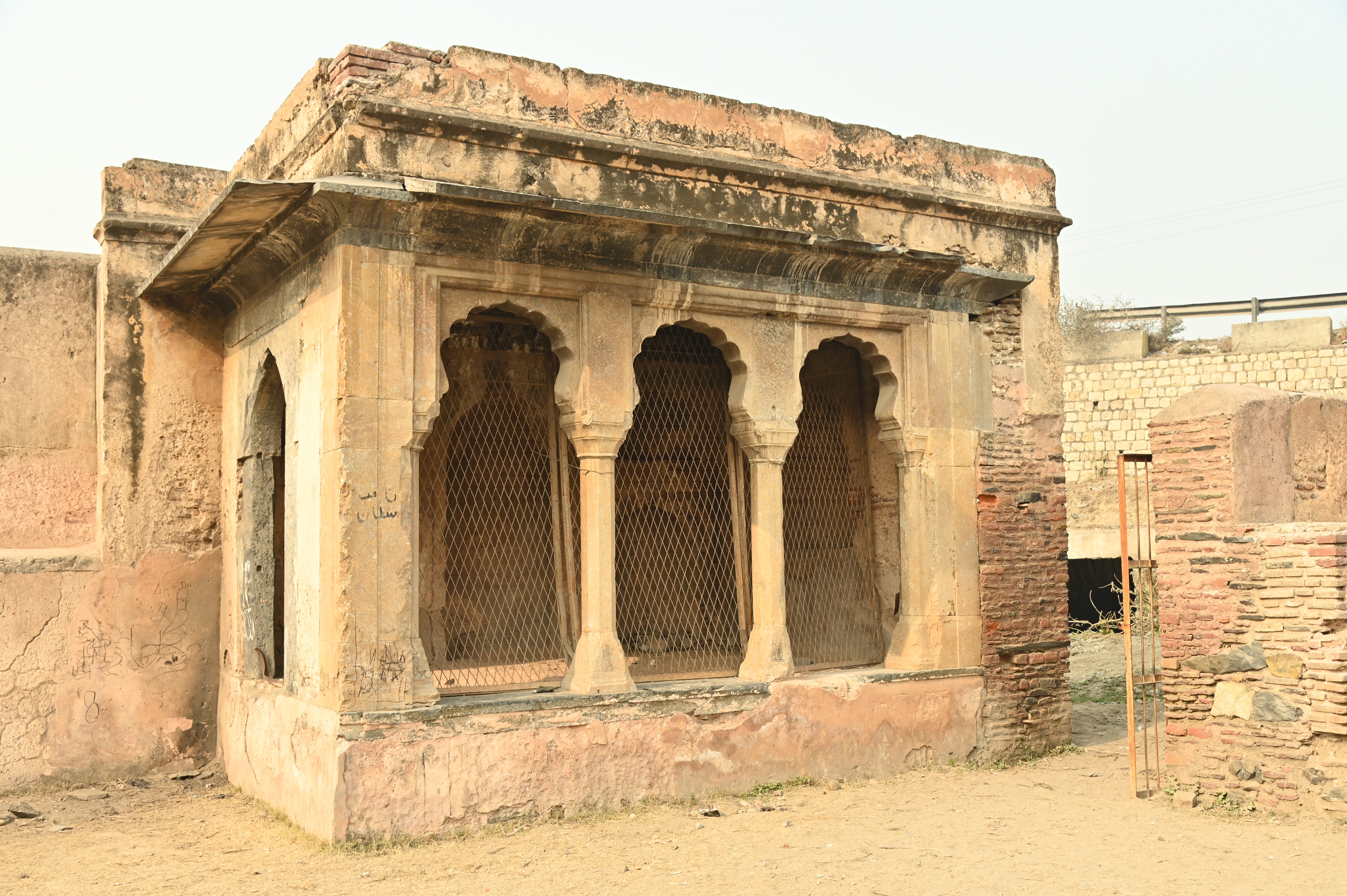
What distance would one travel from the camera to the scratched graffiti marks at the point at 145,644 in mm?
7648

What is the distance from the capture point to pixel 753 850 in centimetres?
595

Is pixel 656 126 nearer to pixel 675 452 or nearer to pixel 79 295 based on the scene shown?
pixel 675 452

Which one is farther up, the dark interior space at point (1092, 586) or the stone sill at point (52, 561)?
the stone sill at point (52, 561)

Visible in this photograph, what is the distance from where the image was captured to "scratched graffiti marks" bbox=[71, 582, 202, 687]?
765cm

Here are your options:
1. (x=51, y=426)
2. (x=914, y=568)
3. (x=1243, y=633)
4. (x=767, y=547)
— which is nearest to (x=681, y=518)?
(x=767, y=547)

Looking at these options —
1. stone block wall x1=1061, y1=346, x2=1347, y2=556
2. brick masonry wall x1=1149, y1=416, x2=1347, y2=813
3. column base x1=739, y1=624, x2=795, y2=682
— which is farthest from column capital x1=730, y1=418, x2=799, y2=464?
stone block wall x1=1061, y1=346, x2=1347, y2=556

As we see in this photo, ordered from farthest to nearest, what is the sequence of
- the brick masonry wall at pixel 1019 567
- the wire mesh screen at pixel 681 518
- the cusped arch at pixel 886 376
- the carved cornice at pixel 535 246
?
the wire mesh screen at pixel 681 518 → the brick masonry wall at pixel 1019 567 → the cusped arch at pixel 886 376 → the carved cornice at pixel 535 246

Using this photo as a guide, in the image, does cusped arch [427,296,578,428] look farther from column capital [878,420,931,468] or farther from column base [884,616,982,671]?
column base [884,616,982,671]

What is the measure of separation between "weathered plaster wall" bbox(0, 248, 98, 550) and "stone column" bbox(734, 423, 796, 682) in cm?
449

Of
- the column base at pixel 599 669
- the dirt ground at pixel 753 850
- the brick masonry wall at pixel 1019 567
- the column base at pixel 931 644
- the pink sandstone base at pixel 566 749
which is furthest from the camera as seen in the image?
the brick masonry wall at pixel 1019 567

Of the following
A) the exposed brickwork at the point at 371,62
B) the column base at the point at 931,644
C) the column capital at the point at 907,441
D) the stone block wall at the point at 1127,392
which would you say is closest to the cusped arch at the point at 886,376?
the column capital at the point at 907,441

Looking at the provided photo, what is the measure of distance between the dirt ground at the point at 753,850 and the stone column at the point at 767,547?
85 cm

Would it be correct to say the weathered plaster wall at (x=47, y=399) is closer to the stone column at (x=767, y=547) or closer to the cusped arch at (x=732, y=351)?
the cusped arch at (x=732, y=351)

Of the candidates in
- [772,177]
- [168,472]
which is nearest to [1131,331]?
[772,177]
